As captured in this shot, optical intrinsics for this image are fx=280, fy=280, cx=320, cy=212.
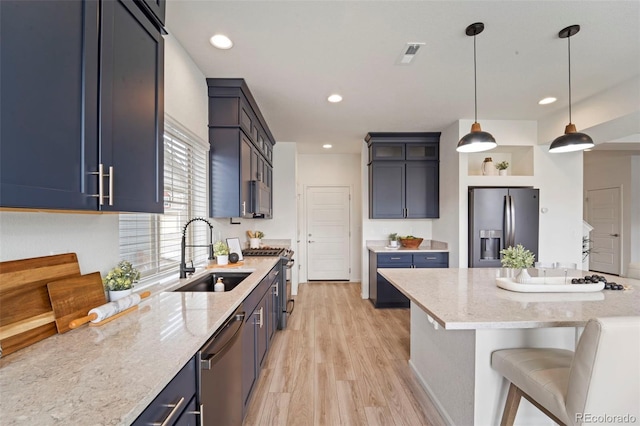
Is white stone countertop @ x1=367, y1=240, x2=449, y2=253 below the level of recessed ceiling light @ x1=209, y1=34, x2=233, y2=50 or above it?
below

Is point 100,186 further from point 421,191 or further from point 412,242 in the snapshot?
point 421,191

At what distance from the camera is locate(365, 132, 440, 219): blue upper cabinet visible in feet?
15.0

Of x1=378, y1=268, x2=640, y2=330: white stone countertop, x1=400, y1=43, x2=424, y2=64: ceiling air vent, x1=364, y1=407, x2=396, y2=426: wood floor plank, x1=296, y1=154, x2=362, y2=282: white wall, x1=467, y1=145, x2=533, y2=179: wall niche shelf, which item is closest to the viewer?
x1=378, y1=268, x2=640, y2=330: white stone countertop

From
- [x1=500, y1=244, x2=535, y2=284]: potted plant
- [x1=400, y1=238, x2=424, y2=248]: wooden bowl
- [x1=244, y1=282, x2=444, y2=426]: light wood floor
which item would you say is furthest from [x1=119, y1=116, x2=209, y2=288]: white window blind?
[x1=400, y1=238, x2=424, y2=248]: wooden bowl

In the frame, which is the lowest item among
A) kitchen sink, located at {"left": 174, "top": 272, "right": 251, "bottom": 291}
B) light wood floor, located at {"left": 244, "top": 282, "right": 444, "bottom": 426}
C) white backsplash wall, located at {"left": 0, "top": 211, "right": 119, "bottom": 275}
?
light wood floor, located at {"left": 244, "top": 282, "right": 444, "bottom": 426}

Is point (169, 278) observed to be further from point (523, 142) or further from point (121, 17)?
point (523, 142)

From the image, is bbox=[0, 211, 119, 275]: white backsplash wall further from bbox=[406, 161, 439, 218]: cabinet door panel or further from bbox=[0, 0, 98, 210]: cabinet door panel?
bbox=[406, 161, 439, 218]: cabinet door panel

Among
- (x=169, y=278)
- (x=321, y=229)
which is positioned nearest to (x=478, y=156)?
(x=321, y=229)

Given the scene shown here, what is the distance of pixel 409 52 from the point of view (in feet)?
7.26

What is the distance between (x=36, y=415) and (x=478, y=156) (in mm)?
4961

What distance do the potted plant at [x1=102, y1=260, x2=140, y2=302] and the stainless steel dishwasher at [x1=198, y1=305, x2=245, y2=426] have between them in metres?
0.52

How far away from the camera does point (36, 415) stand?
2.12 feet

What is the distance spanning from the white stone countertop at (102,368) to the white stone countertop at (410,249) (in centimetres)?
334

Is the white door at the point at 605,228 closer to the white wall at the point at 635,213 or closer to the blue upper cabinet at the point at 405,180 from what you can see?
the white wall at the point at 635,213
